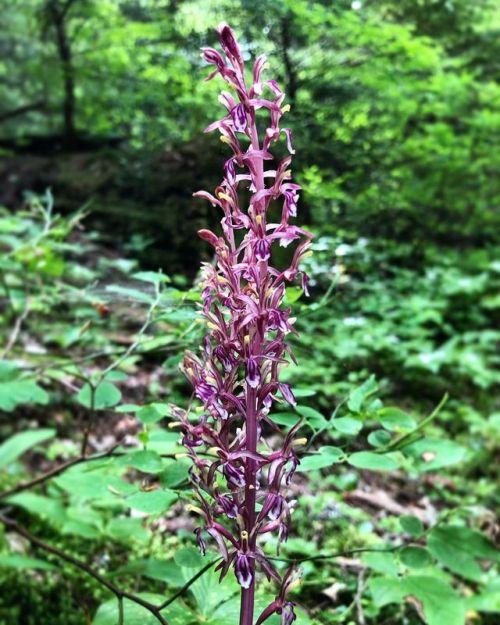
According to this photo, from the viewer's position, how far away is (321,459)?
1.10 metres

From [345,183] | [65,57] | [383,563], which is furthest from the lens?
[65,57]

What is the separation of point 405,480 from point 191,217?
7.35ft

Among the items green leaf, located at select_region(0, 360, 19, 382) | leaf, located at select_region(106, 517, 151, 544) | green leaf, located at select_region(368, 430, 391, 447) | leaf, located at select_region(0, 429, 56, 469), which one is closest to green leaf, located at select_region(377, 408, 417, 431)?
green leaf, located at select_region(368, 430, 391, 447)

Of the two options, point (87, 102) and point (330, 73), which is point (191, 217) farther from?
point (87, 102)

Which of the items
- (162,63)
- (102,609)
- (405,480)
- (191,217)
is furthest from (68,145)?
(102,609)

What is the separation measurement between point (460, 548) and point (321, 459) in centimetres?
40

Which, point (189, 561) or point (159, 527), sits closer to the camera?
point (189, 561)

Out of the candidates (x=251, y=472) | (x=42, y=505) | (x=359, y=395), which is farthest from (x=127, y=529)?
(x=251, y=472)

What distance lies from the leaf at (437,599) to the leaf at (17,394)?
3.48 feet

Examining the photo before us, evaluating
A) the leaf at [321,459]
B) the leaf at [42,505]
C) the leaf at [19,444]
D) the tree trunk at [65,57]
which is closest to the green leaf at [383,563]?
the leaf at [321,459]

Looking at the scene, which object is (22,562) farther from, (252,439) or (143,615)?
(252,439)

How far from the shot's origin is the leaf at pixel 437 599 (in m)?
1.15

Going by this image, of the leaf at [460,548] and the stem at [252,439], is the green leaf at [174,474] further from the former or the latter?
the leaf at [460,548]

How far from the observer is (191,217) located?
3955 millimetres
